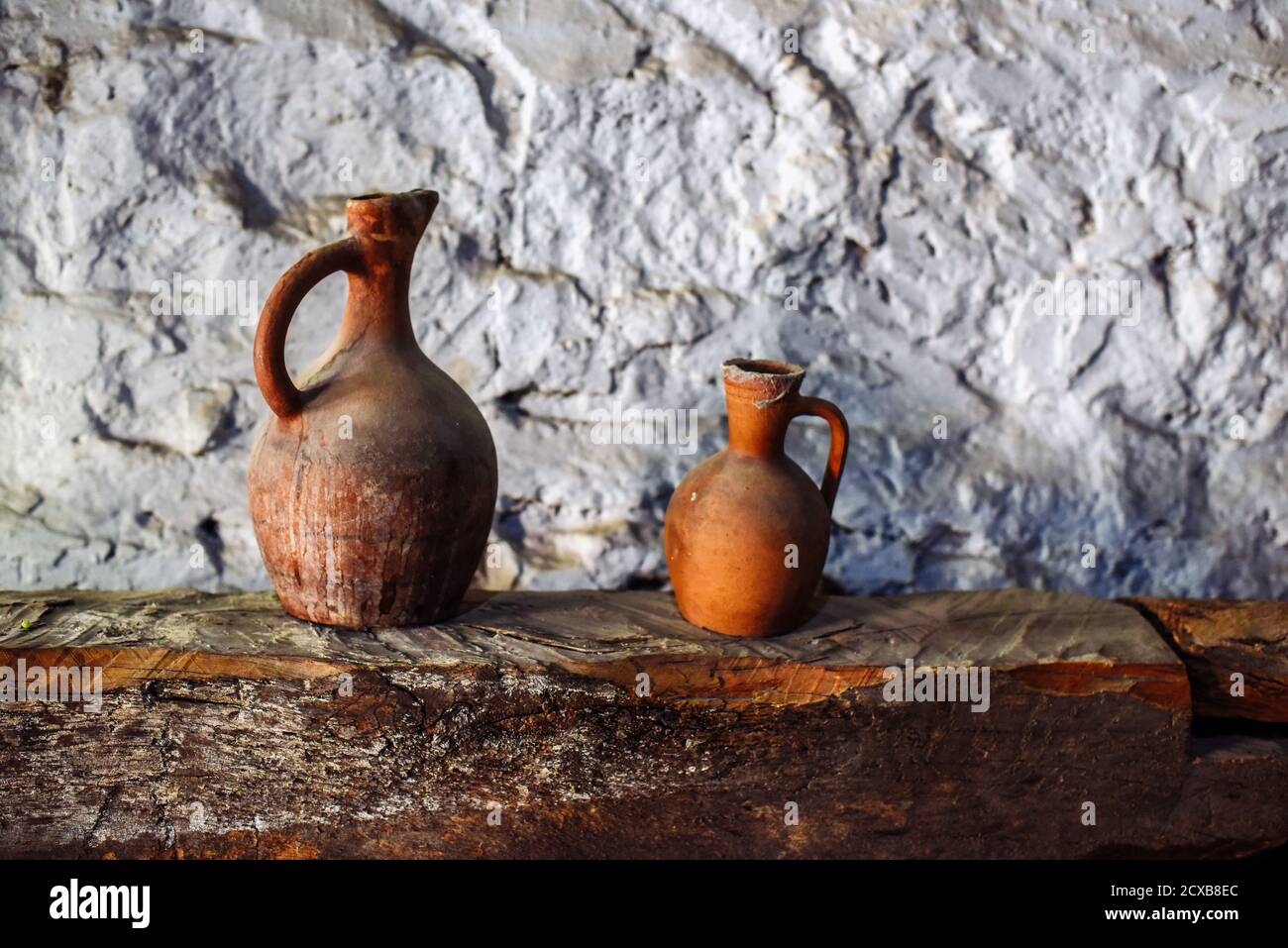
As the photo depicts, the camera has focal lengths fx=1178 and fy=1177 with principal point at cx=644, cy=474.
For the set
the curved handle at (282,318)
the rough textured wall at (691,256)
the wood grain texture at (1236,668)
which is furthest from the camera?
the rough textured wall at (691,256)

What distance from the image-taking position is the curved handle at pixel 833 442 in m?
2.21

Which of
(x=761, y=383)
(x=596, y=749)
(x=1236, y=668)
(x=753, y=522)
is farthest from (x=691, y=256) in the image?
(x=1236, y=668)

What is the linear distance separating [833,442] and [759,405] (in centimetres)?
24

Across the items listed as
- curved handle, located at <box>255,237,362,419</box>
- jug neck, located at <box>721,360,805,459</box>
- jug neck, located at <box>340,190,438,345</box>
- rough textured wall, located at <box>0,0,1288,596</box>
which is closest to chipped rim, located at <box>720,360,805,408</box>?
jug neck, located at <box>721,360,805,459</box>

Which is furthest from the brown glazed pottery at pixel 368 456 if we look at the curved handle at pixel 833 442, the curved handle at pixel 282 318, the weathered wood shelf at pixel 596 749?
the curved handle at pixel 833 442

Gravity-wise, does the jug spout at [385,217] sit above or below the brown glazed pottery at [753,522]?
above

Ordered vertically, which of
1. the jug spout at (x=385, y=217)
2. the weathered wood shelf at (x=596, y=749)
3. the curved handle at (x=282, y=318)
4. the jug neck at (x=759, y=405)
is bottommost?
the weathered wood shelf at (x=596, y=749)

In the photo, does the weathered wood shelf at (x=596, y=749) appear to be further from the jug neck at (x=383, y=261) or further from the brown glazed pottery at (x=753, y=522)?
the jug neck at (x=383, y=261)

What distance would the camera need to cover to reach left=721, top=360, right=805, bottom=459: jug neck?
2123 mm

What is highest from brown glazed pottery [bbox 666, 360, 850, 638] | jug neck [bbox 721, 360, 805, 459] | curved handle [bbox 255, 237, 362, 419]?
curved handle [bbox 255, 237, 362, 419]

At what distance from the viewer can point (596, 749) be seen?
2072 millimetres

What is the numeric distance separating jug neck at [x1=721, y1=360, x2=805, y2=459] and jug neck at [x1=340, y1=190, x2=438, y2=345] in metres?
0.60

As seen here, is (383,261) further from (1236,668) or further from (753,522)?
(1236,668)

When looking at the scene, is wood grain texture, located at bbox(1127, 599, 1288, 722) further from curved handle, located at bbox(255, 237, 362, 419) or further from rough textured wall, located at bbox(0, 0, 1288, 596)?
curved handle, located at bbox(255, 237, 362, 419)
